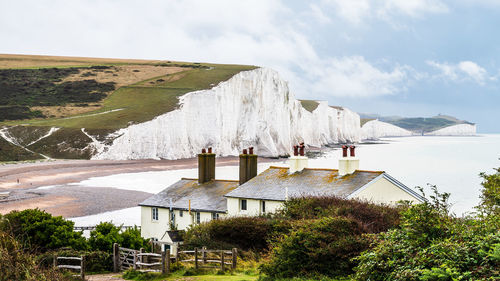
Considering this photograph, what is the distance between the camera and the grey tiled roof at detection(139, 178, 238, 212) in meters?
29.5

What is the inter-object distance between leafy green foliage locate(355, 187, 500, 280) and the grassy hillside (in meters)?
91.3

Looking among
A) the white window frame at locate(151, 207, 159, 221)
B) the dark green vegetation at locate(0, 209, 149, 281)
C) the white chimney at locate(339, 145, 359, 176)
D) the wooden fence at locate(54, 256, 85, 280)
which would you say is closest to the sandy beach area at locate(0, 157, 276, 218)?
the white window frame at locate(151, 207, 159, 221)

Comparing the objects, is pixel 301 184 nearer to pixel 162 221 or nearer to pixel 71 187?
pixel 162 221

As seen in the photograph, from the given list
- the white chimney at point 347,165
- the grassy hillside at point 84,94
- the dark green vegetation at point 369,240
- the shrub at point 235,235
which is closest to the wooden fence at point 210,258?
the shrub at point 235,235

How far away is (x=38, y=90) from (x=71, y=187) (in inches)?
3707

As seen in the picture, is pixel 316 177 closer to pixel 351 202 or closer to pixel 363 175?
pixel 363 175

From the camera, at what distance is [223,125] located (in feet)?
380

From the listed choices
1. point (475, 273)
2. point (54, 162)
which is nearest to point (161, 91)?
point (54, 162)

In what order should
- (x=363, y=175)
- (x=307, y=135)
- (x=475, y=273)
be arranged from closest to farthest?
(x=475, y=273) → (x=363, y=175) → (x=307, y=135)

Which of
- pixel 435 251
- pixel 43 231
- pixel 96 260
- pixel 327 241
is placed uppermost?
pixel 435 251

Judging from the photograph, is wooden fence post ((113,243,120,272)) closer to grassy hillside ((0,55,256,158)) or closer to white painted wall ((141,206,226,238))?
white painted wall ((141,206,226,238))

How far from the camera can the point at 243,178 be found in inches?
1215

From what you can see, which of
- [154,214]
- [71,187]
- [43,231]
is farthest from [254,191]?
[71,187]

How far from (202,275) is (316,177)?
1146 cm
